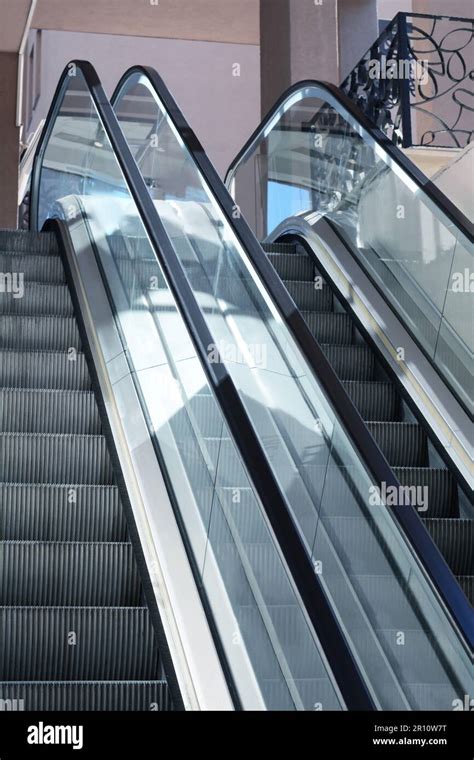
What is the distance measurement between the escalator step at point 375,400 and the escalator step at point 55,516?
1.58 metres

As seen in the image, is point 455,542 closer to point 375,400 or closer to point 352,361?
point 375,400

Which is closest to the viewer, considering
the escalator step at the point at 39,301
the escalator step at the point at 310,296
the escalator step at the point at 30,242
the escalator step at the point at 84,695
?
the escalator step at the point at 84,695

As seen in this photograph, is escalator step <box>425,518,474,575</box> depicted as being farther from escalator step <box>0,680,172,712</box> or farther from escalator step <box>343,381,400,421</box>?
escalator step <box>0,680,172,712</box>

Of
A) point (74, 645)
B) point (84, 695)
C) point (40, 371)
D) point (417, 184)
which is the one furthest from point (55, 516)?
point (417, 184)

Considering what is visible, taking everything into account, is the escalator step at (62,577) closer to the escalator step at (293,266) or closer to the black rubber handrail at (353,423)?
the black rubber handrail at (353,423)

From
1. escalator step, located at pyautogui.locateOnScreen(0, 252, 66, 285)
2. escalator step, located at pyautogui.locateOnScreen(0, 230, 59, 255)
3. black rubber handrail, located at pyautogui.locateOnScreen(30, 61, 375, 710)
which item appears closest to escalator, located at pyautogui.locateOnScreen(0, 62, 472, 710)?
black rubber handrail, located at pyautogui.locateOnScreen(30, 61, 375, 710)

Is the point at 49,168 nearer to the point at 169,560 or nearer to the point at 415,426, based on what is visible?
the point at 415,426

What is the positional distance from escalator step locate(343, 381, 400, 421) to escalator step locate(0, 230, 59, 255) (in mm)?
2525

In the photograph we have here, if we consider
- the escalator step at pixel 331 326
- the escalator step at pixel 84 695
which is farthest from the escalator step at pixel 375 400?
the escalator step at pixel 84 695

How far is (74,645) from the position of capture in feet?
12.9

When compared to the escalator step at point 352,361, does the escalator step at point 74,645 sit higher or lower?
lower

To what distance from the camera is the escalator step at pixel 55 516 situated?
14.8ft

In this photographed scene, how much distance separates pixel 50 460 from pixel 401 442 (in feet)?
5.49

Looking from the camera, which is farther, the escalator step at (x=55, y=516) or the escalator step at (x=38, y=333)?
the escalator step at (x=38, y=333)
